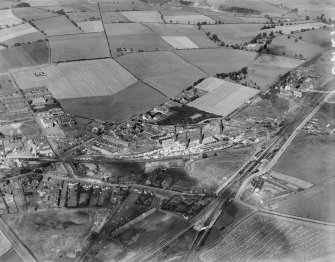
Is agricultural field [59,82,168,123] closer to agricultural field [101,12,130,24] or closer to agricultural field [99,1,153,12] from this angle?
agricultural field [101,12,130,24]

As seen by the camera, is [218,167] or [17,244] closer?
[17,244]

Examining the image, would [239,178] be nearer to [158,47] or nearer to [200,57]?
[200,57]

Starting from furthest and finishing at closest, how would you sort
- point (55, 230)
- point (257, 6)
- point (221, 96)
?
point (257, 6)
point (221, 96)
point (55, 230)

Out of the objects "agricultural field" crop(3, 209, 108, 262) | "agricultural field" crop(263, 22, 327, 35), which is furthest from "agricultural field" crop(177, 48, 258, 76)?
"agricultural field" crop(3, 209, 108, 262)

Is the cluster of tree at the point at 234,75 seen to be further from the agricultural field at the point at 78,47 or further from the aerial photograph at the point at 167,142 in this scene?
the agricultural field at the point at 78,47

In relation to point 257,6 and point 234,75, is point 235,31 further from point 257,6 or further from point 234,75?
point 234,75

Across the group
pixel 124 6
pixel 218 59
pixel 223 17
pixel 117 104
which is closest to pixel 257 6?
pixel 223 17
